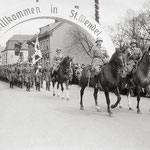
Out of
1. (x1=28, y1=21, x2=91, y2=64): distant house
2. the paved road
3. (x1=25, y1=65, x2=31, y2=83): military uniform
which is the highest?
(x1=28, y1=21, x2=91, y2=64): distant house

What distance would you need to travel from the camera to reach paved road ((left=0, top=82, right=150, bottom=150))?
700cm

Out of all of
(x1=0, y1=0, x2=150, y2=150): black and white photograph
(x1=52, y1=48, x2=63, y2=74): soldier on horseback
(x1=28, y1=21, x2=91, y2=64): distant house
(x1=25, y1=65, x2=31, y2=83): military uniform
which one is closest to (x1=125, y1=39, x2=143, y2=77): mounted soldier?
(x1=0, y1=0, x2=150, y2=150): black and white photograph

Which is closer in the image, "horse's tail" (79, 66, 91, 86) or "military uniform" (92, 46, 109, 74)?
"military uniform" (92, 46, 109, 74)

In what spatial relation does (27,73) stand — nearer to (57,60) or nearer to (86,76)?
(57,60)

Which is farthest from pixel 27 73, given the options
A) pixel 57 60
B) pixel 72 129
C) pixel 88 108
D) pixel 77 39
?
pixel 77 39

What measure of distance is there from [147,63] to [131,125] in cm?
348

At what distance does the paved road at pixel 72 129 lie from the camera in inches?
276

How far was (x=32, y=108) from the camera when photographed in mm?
13422

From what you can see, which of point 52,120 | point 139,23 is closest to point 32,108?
point 52,120

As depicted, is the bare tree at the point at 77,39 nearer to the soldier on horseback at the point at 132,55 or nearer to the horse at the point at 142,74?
the soldier on horseback at the point at 132,55

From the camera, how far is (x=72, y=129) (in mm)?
8906

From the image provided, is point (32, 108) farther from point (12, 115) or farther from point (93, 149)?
point (93, 149)

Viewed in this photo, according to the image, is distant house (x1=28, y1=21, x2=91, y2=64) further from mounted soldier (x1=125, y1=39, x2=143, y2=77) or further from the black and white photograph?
mounted soldier (x1=125, y1=39, x2=143, y2=77)

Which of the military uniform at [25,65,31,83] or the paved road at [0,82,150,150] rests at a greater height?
the military uniform at [25,65,31,83]
